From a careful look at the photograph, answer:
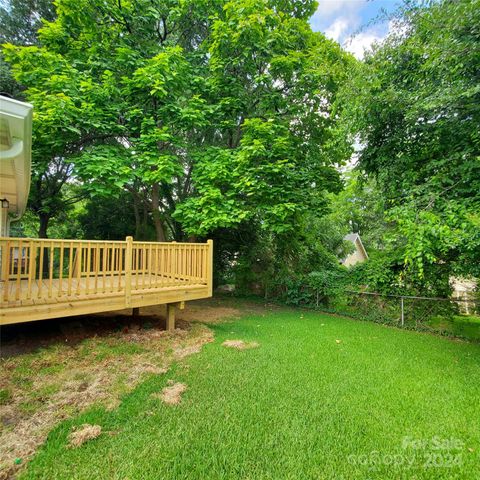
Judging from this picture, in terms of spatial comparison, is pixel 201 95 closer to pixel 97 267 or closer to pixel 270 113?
pixel 270 113

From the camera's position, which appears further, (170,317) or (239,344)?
(170,317)

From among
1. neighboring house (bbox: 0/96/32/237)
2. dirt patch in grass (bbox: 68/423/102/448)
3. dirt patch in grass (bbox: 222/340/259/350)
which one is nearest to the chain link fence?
dirt patch in grass (bbox: 222/340/259/350)

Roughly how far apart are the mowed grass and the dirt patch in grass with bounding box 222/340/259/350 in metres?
0.21

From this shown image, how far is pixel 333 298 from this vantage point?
8.88 metres

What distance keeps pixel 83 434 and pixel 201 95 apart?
26.9 feet

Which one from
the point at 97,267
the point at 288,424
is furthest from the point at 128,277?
the point at 288,424

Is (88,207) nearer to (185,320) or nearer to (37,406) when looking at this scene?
(185,320)

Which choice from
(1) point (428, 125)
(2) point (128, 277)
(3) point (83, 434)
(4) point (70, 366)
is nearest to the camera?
(3) point (83, 434)

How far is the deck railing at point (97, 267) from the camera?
380cm

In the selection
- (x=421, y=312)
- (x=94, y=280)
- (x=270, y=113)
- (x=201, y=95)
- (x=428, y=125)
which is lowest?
(x=421, y=312)

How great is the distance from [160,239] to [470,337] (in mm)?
8865

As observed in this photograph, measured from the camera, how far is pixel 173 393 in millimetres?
3240

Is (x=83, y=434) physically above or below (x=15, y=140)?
below

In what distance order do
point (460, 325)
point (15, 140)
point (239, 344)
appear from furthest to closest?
1. point (460, 325)
2. point (239, 344)
3. point (15, 140)
